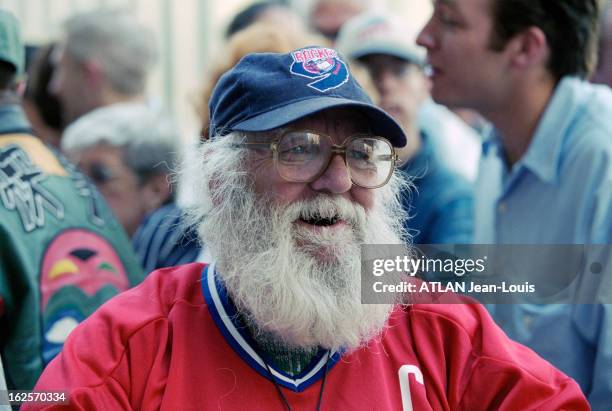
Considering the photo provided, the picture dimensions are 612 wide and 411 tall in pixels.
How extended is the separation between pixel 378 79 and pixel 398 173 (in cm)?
137

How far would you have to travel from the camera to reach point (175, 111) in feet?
20.1

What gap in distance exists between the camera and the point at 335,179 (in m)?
2.06

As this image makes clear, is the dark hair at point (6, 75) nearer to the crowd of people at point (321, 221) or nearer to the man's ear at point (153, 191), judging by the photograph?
the crowd of people at point (321, 221)

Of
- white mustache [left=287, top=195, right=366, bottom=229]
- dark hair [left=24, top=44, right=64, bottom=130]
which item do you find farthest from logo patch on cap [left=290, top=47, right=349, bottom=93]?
dark hair [left=24, top=44, right=64, bottom=130]

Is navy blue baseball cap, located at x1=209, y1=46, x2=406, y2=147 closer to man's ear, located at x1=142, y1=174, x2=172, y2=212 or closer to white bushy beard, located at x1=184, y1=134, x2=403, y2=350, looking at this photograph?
white bushy beard, located at x1=184, y1=134, x2=403, y2=350

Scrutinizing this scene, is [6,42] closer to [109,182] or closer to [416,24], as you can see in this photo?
[109,182]

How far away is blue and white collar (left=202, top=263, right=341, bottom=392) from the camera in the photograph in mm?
1999

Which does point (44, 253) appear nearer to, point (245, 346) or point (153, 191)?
point (245, 346)

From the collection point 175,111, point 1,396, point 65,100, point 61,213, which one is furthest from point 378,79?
point 175,111

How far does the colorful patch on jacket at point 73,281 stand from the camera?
263cm

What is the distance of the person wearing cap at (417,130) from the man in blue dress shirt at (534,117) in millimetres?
91

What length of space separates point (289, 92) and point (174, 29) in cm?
402

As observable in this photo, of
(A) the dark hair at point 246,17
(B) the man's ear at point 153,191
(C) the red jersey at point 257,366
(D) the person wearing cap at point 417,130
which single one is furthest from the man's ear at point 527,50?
(A) the dark hair at point 246,17

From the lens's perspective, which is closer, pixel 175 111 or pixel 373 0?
pixel 373 0
